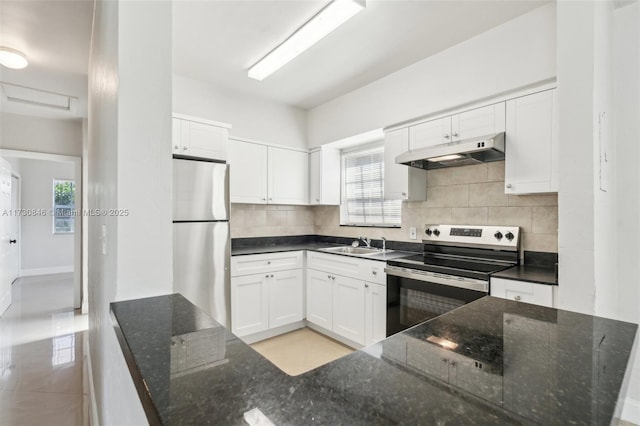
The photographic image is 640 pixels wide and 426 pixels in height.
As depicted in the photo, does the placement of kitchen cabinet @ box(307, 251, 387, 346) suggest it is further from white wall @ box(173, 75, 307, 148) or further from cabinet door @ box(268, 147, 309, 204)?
white wall @ box(173, 75, 307, 148)

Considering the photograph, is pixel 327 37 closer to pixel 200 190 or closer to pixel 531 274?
pixel 200 190

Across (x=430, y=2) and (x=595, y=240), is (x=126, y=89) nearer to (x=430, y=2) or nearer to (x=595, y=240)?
(x=430, y=2)

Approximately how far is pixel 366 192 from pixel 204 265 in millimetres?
2003

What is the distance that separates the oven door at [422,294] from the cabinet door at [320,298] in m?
0.78

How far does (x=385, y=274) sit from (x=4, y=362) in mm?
3422

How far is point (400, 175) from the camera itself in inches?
118

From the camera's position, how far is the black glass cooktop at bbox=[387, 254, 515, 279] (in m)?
2.16

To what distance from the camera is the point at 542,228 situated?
2.36m

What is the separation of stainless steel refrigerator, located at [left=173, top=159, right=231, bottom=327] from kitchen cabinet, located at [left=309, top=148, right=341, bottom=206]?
1.28 metres

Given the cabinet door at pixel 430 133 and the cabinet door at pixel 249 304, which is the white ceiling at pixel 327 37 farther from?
the cabinet door at pixel 249 304

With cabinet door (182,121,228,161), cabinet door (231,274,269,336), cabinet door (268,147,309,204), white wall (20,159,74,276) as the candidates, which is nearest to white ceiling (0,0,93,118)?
cabinet door (182,121,228,161)

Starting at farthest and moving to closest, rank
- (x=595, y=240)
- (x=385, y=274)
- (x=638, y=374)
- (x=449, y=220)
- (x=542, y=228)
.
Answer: (x=449, y=220) → (x=385, y=274) → (x=542, y=228) → (x=638, y=374) → (x=595, y=240)

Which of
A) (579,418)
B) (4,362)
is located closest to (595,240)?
(579,418)

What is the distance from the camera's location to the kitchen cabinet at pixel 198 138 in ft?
9.33
